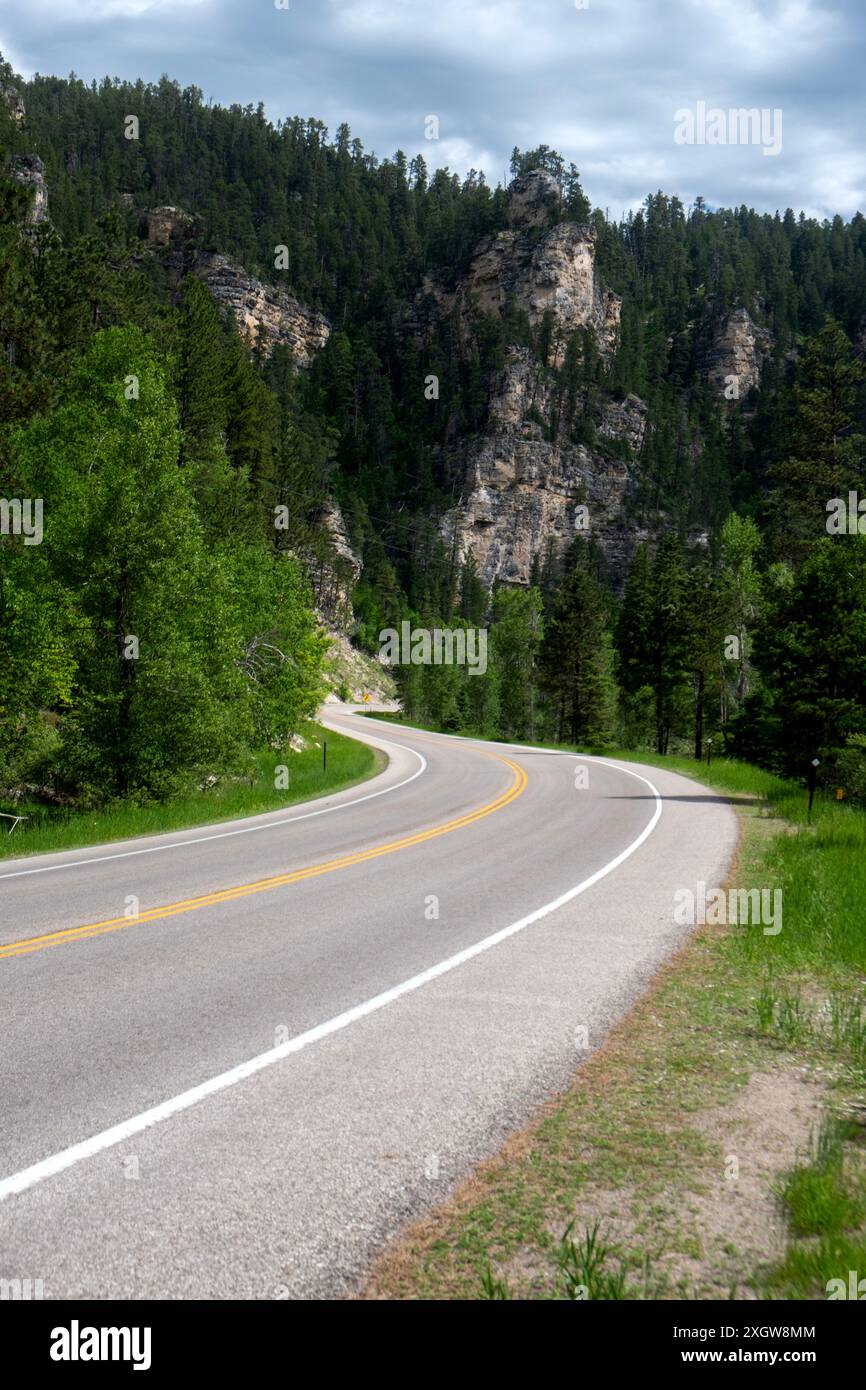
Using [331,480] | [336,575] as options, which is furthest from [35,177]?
[331,480]

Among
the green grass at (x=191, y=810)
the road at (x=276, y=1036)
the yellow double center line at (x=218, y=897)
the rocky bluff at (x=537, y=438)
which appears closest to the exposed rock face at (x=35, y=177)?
the green grass at (x=191, y=810)

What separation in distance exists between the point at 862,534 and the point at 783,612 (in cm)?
599

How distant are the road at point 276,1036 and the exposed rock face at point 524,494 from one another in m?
132

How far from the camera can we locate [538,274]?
518 feet

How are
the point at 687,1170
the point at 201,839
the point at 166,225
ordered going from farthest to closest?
the point at 166,225 → the point at 201,839 → the point at 687,1170

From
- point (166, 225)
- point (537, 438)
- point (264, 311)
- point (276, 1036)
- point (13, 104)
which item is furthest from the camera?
point (264, 311)

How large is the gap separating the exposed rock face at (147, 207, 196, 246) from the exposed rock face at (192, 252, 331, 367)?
675 cm

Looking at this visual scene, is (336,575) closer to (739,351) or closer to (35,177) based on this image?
(35,177)

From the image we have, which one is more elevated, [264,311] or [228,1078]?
[264,311]

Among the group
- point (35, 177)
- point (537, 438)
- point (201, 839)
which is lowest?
point (201, 839)

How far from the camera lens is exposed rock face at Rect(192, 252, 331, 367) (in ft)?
464

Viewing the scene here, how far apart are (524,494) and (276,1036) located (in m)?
146

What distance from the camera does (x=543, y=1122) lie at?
477 cm

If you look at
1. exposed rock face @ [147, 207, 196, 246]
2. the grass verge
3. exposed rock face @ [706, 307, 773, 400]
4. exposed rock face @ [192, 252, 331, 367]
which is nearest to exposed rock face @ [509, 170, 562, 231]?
exposed rock face @ [192, 252, 331, 367]
